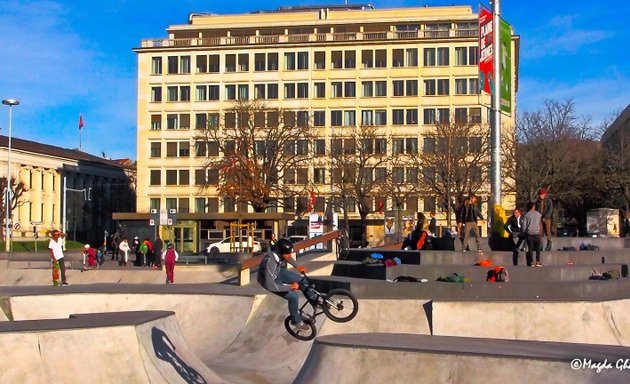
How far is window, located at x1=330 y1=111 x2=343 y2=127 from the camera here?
74.4m

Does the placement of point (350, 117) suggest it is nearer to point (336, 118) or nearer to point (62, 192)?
point (336, 118)

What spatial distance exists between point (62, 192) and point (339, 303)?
86457 millimetres

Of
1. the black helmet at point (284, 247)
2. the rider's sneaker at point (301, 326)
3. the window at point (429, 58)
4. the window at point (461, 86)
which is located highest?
the window at point (429, 58)

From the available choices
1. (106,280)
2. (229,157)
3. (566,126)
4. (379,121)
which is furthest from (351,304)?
(379,121)

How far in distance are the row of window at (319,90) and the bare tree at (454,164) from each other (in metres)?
19.7

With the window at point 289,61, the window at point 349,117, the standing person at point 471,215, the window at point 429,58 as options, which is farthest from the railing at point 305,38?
the standing person at point 471,215

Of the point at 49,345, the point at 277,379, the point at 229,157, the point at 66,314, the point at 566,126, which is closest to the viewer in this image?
the point at 49,345

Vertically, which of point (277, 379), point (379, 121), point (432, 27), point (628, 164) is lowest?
point (277, 379)

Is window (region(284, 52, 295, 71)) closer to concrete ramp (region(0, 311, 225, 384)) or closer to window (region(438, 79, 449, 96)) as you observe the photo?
window (region(438, 79, 449, 96))

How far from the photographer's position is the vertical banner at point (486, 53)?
21.2 metres

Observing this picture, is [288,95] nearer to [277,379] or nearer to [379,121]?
[379,121]

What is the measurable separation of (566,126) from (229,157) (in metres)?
25.1

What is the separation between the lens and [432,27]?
254 ft

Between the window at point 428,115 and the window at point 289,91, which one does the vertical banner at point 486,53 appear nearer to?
the window at point 428,115
